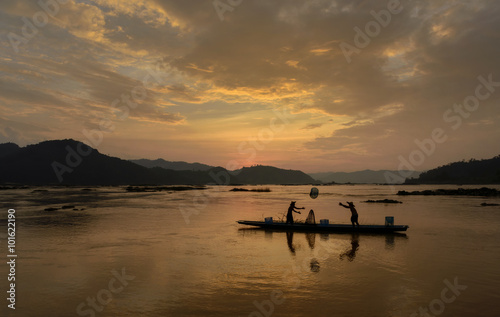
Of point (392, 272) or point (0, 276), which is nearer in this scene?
point (0, 276)

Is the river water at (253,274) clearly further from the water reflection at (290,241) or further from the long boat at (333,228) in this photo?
the long boat at (333,228)

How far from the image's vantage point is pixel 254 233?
88.4 feet

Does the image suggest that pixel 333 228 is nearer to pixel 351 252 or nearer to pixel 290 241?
pixel 290 241

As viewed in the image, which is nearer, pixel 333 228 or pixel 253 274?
pixel 253 274

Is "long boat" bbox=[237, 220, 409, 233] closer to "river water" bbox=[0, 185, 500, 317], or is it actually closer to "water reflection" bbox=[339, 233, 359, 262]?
"river water" bbox=[0, 185, 500, 317]

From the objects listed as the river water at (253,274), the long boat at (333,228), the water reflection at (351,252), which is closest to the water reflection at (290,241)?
the river water at (253,274)

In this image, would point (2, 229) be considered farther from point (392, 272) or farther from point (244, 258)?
point (392, 272)

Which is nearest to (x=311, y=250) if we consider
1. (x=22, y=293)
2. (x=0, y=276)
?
(x=22, y=293)

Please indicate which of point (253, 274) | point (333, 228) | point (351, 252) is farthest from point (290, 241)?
point (253, 274)

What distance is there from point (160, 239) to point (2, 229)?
51.8 feet

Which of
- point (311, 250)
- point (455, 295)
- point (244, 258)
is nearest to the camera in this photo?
point (455, 295)

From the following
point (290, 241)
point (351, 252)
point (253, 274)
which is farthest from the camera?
point (290, 241)

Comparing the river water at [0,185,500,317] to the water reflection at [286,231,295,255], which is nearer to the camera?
the river water at [0,185,500,317]

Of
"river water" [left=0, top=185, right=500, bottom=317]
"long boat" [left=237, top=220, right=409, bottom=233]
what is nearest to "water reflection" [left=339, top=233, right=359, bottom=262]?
"river water" [left=0, top=185, right=500, bottom=317]
